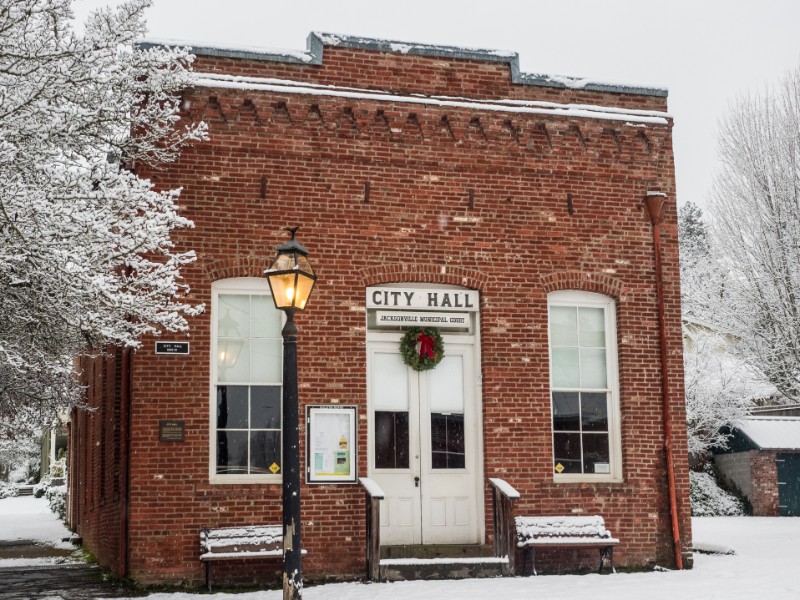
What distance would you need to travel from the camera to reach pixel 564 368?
13.0 meters

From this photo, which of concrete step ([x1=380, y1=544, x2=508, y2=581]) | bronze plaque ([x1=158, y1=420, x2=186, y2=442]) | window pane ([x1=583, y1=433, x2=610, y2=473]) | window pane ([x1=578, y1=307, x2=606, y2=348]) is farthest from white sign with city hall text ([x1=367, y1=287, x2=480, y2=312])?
concrete step ([x1=380, y1=544, x2=508, y2=581])

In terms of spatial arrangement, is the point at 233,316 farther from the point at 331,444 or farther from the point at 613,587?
the point at 613,587

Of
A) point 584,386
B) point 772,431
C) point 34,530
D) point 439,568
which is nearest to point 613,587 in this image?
point 439,568

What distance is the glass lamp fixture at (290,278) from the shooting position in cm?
847

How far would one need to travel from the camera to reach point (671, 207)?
1354 centimetres

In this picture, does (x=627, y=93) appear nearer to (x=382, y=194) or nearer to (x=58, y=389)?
(x=382, y=194)

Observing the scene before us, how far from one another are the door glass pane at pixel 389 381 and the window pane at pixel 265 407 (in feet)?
3.98

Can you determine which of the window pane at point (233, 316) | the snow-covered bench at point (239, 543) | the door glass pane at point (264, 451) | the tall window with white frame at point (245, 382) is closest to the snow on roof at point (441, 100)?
the tall window with white frame at point (245, 382)

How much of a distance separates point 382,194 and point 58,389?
5009 mm

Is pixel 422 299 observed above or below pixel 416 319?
above

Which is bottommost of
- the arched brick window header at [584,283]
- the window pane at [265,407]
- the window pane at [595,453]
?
the window pane at [595,453]

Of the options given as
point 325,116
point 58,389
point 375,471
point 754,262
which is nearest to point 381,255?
point 325,116

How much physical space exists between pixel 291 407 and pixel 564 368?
5.54m

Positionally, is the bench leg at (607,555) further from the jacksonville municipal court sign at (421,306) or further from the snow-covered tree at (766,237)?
the snow-covered tree at (766,237)
